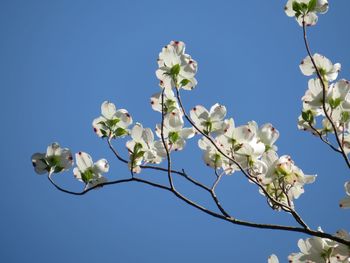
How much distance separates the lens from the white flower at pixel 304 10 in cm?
182

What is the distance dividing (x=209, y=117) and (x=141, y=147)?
14.1 inches

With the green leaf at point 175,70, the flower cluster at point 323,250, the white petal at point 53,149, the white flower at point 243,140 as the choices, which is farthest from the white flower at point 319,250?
the white petal at point 53,149

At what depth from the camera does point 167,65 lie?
1.79 meters

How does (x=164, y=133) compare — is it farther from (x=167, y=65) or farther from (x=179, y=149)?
(x=167, y=65)

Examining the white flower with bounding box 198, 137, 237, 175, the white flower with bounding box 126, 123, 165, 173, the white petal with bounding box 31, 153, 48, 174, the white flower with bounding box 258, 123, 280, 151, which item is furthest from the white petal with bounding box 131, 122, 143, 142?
the white flower with bounding box 258, 123, 280, 151

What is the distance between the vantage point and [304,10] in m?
1.83

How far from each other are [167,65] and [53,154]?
0.69 metres

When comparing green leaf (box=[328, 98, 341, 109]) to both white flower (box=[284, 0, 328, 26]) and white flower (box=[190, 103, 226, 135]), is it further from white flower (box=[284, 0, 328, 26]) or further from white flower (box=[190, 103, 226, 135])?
white flower (box=[190, 103, 226, 135])

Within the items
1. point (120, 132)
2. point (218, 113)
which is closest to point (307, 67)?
point (218, 113)

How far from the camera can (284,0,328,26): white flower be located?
71.7 inches

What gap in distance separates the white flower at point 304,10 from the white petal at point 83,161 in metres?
1.19

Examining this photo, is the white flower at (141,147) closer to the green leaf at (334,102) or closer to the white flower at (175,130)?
the white flower at (175,130)

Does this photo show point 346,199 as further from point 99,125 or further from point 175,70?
point 99,125

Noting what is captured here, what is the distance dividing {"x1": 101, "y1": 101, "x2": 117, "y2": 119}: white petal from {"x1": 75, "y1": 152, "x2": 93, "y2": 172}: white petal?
261 millimetres
